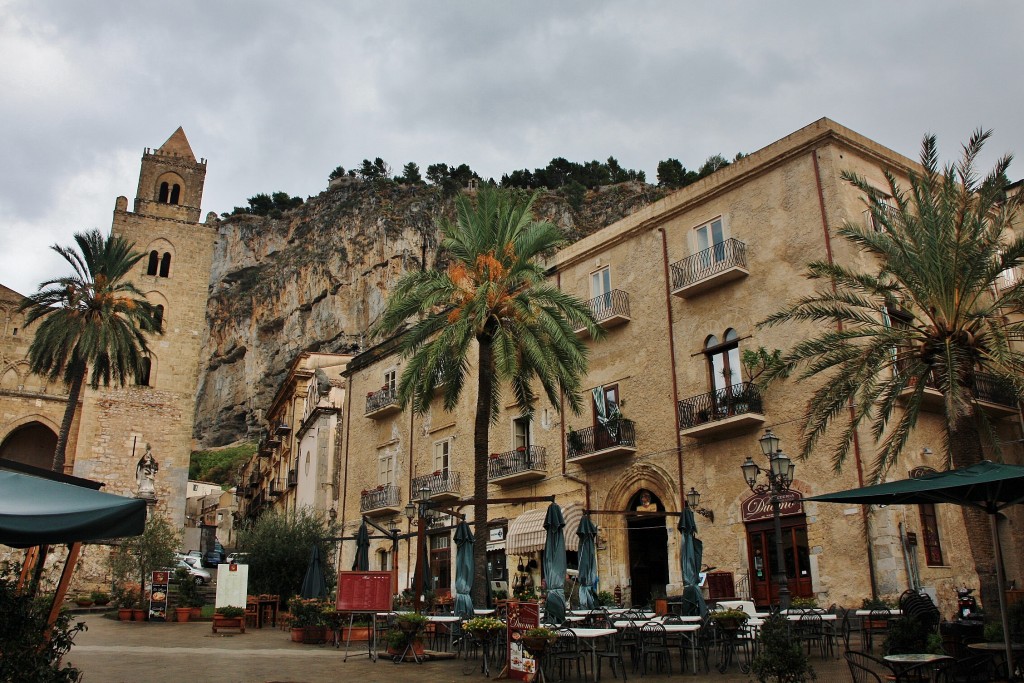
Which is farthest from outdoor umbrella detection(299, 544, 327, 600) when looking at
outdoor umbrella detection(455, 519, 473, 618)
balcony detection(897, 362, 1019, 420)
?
balcony detection(897, 362, 1019, 420)

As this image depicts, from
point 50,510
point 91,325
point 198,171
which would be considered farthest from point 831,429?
point 198,171

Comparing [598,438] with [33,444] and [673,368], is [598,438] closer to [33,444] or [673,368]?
[673,368]

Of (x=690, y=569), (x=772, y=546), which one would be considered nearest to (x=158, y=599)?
(x=690, y=569)

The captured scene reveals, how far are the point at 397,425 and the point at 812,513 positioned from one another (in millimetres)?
19886

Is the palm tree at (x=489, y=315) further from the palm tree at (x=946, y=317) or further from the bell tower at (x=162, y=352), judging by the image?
the bell tower at (x=162, y=352)

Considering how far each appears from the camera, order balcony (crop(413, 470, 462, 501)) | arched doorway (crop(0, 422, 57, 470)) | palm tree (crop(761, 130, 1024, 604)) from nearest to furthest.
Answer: palm tree (crop(761, 130, 1024, 604))
balcony (crop(413, 470, 462, 501))
arched doorway (crop(0, 422, 57, 470))

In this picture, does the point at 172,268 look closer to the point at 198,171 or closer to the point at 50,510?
the point at 198,171

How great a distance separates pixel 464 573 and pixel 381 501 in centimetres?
1573

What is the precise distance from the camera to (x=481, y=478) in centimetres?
1991

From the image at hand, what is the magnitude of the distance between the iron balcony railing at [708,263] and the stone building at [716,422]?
1.8 inches

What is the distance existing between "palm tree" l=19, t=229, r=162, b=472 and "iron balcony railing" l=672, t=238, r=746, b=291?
74.2ft

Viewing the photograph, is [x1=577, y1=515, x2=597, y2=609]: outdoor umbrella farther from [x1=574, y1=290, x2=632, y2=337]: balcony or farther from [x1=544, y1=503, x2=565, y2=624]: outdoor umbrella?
[x1=574, y1=290, x2=632, y2=337]: balcony

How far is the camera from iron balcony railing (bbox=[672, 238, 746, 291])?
22.4 metres

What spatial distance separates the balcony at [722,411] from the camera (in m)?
20.9
